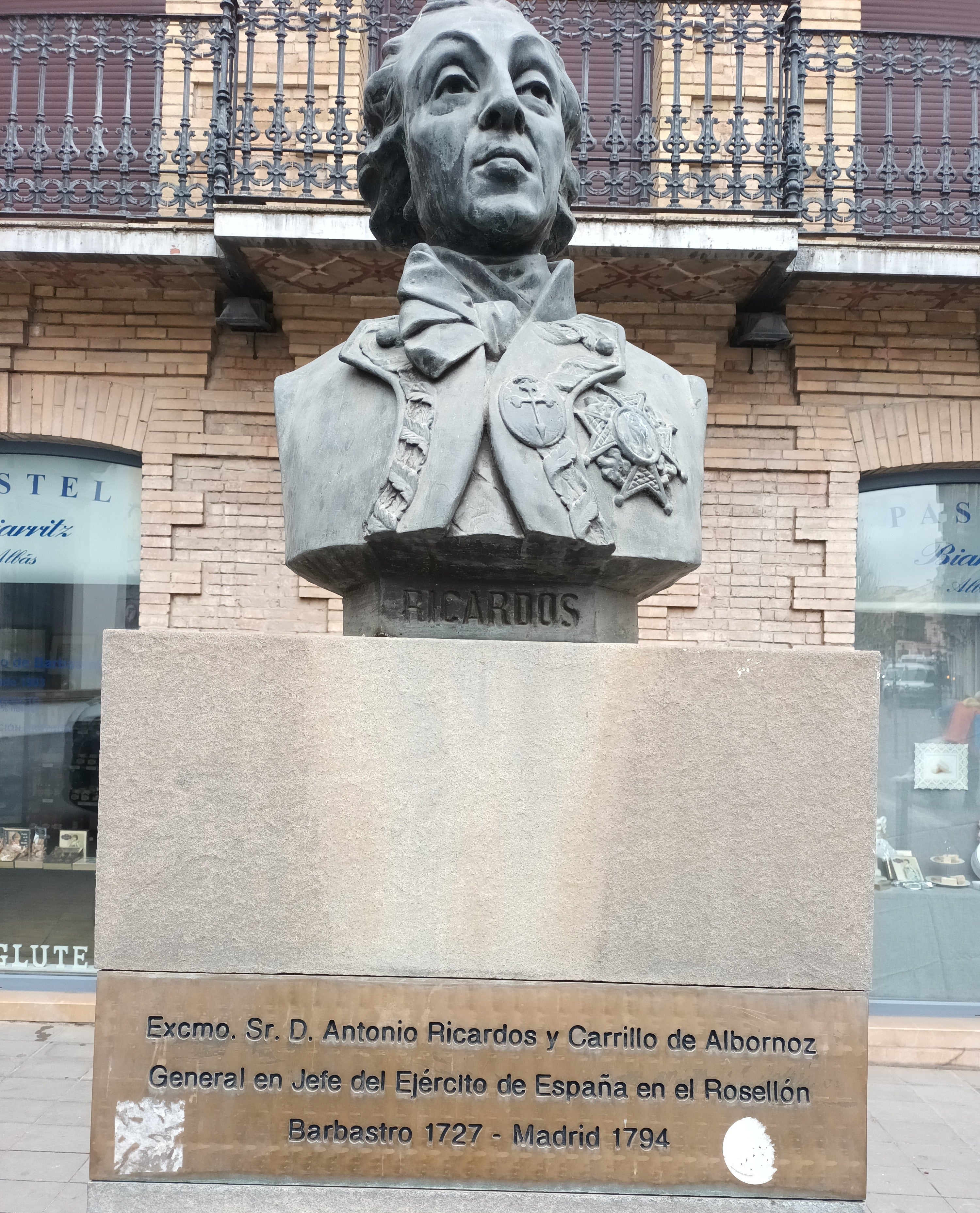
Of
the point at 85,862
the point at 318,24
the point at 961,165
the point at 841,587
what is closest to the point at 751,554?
the point at 841,587

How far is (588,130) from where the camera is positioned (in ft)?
19.9

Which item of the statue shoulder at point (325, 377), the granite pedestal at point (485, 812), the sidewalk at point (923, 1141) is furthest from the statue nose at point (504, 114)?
the sidewalk at point (923, 1141)

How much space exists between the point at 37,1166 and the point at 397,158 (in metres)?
3.60

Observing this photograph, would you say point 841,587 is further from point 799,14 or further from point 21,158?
point 21,158

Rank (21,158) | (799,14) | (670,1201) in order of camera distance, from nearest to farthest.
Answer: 1. (670,1201)
2. (799,14)
3. (21,158)

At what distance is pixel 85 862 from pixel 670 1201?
17.4ft

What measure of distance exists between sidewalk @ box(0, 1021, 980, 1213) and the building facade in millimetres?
868

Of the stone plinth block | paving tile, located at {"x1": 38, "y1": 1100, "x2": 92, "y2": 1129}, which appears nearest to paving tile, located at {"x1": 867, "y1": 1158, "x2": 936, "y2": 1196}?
the stone plinth block

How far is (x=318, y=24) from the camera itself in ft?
20.1

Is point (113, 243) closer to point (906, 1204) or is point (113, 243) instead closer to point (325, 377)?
point (325, 377)

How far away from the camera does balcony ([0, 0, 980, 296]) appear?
5.74 metres

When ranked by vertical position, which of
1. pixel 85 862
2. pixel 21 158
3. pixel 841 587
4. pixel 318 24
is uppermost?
pixel 318 24

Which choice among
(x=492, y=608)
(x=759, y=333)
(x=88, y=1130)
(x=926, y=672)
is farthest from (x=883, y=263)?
(x=88, y=1130)

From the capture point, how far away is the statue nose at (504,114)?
7.18ft
